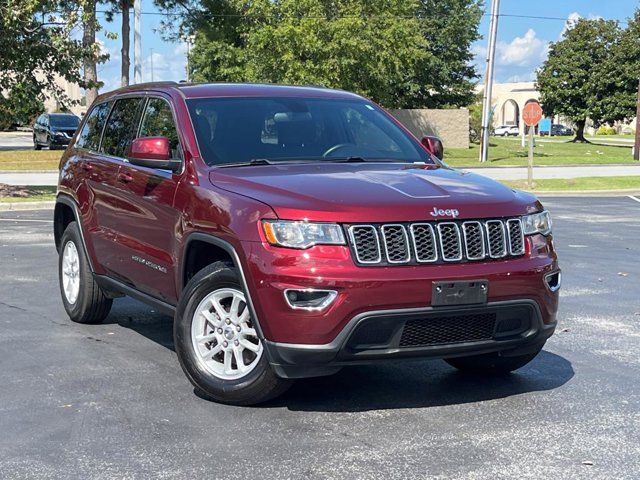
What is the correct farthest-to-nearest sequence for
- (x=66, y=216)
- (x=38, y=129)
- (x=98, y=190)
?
(x=38, y=129) < (x=66, y=216) < (x=98, y=190)

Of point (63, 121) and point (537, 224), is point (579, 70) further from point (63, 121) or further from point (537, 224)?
point (537, 224)

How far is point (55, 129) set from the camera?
36.2 metres

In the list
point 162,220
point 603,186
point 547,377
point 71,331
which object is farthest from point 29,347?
point 603,186

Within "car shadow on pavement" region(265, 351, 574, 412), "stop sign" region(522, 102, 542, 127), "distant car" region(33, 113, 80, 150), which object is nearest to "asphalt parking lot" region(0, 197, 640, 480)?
"car shadow on pavement" region(265, 351, 574, 412)

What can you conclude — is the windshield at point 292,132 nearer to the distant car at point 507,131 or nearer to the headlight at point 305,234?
the headlight at point 305,234

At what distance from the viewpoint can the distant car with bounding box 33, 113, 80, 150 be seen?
3603cm

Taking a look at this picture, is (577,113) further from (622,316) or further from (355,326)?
(355,326)

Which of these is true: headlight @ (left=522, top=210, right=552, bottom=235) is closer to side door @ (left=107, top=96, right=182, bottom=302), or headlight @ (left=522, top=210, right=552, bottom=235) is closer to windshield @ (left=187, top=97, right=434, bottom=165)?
windshield @ (left=187, top=97, right=434, bottom=165)

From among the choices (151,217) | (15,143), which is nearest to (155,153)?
(151,217)

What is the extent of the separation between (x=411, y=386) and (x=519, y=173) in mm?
25297

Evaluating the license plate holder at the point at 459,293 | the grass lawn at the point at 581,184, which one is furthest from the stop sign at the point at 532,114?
the license plate holder at the point at 459,293

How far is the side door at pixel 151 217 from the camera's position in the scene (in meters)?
5.82

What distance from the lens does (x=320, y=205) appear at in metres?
4.82

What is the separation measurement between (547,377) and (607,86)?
55001 mm
